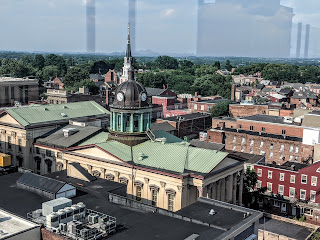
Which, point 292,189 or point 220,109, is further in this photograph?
point 220,109

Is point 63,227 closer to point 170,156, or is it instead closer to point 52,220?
point 52,220

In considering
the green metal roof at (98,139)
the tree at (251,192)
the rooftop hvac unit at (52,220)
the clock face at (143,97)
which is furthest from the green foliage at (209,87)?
the rooftop hvac unit at (52,220)

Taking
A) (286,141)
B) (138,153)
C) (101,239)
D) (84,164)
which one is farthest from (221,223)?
(286,141)

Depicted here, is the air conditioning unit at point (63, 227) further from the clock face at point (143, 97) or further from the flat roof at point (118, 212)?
the clock face at point (143, 97)

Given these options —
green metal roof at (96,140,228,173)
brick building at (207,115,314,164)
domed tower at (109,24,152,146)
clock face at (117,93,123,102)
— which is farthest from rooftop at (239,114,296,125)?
clock face at (117,93,123,102)

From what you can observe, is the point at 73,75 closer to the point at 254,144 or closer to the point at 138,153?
the point at 254,144

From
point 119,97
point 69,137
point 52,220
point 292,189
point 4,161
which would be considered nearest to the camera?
point 52,220

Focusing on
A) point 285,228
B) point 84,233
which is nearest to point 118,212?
point 84,233
